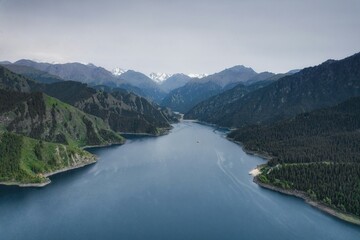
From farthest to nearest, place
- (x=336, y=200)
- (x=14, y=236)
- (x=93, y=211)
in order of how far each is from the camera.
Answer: (x=336, y=200), (x=93, y=211), (x=14, y=236)

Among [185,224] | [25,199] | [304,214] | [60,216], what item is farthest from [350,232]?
[25,199]

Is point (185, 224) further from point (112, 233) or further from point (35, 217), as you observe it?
point (35, 217)

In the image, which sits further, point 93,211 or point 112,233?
point 93,211

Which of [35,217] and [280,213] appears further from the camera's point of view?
[280,213]

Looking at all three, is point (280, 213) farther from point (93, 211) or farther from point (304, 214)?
point (93, 211)

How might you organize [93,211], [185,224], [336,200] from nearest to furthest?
[185,224]
[93,211]
[336,200]

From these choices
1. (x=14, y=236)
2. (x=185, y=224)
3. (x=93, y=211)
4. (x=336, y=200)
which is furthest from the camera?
(x=336, y=200)

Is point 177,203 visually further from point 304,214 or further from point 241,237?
point 304,214

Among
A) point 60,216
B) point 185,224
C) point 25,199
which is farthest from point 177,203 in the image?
point 25,199
